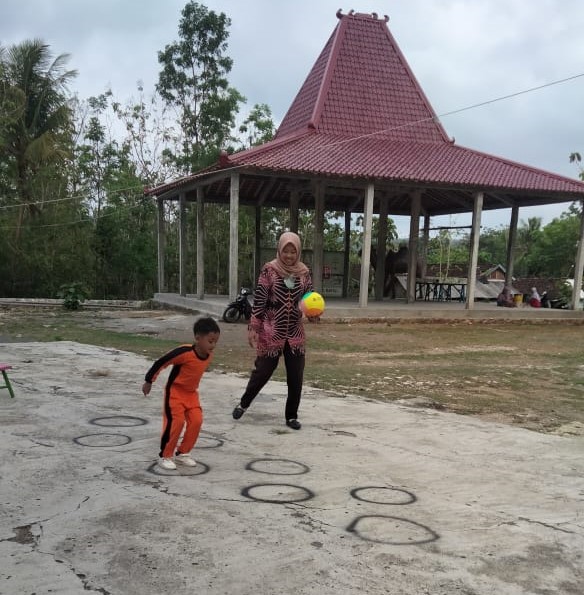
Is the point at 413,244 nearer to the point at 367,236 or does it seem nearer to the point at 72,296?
the point at 367,236

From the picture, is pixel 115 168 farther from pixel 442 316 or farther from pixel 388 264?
pixel 442 316

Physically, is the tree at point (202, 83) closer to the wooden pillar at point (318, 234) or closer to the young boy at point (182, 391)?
the wooden pillar at point (318, 234)

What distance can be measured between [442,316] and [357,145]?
17.4 feet

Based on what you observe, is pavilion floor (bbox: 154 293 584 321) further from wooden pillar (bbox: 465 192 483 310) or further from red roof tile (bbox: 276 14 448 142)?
red roof tile (bbox: 276 14 448 142)

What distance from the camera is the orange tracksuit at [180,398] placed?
3.57 m

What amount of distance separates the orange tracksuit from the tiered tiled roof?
10386 mm

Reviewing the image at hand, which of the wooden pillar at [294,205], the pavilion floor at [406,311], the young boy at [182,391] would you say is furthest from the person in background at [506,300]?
the young boy at [182,391]

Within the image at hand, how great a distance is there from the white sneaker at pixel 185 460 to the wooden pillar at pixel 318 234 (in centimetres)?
1333

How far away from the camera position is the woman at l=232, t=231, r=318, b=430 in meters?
4.67

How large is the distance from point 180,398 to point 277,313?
131cm

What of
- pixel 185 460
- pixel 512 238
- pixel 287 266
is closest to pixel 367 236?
pixel 512 238

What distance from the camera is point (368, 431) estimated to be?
4738mm

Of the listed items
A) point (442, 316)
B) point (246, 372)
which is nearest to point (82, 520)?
point (246, 372)

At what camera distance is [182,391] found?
3.65 meters
